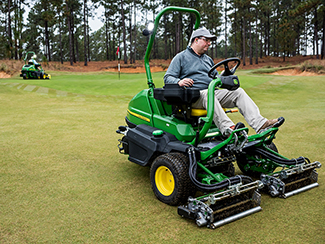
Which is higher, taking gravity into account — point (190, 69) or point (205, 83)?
point (190, 69)

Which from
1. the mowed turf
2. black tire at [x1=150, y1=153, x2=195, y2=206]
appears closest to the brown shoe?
the mowed turf

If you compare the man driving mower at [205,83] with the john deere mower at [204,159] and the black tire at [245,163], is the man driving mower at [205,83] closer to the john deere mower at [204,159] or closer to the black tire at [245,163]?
the john deere mower at [204,159]

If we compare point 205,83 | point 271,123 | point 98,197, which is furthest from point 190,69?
point 98,197

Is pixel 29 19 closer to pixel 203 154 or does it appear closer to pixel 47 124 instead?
pixel 47 124

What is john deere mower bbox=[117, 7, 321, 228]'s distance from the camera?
2.64 meters

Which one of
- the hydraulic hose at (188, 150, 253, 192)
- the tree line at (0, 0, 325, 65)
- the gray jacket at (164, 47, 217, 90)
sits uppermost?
the tree line at (0, 0, 325, 65)

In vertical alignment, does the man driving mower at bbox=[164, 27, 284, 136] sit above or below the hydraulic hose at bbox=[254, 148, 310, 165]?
above

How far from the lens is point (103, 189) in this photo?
11.1 feet

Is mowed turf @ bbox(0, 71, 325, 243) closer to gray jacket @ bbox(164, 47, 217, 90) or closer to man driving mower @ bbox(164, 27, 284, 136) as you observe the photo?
man driving mower @ bbox(164, 27, 284, 136)

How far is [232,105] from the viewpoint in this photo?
337cm

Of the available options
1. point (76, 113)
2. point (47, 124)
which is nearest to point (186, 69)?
point (47, 124)

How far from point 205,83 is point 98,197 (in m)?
1.77

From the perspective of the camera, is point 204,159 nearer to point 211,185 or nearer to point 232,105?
point 211,185

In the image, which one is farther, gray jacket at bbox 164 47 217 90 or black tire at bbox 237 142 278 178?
black tire at bbox 237 142 278 178
